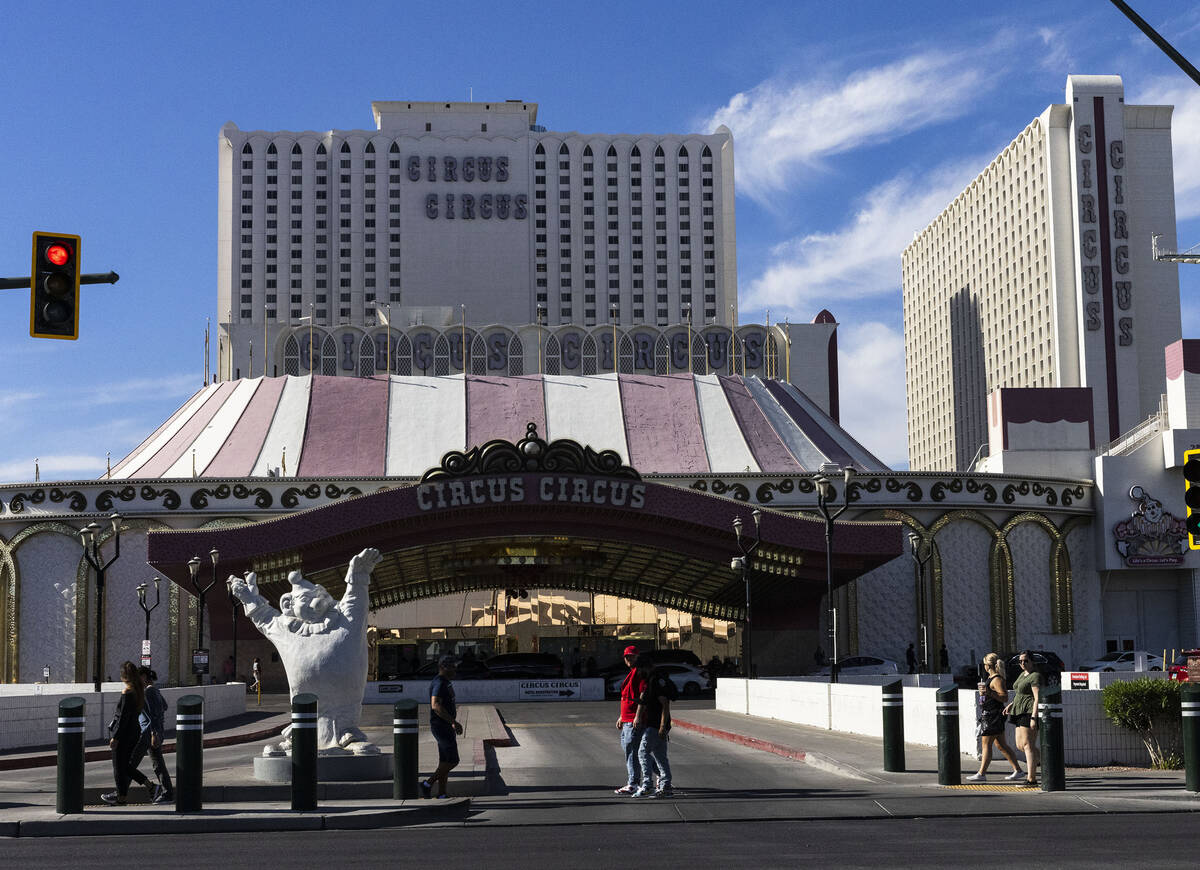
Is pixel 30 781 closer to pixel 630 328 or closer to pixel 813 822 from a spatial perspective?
pixel 813 822

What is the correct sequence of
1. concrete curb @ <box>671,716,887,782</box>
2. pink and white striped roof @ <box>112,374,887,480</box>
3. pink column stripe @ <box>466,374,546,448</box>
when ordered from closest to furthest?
concrete curb @ <box>671,716,887,782</box>, pink and white striped roof @ <box>112,374,887,480</box>, pink column stripe @ <box>466,374,546,448</box>

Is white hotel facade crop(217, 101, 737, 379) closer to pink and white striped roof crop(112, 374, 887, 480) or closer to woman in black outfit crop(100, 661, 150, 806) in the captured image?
pink and white striped roof crop(112, 374, 887, 480)

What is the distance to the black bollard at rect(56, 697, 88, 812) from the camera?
1689 centimetres

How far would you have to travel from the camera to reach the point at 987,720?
19.5 m

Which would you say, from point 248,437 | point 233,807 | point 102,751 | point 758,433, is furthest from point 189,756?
point 758,433

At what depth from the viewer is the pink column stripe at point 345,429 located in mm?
61250

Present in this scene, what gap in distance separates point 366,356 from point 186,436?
20.7m

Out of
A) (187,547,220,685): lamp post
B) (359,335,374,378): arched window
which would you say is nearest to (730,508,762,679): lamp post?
(187,547,220,685): lamp post

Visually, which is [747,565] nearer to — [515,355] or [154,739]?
[154,739]

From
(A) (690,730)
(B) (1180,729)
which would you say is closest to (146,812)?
(B) (1180,729)

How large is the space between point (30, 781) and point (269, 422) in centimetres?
4316

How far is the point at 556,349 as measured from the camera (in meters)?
83.6

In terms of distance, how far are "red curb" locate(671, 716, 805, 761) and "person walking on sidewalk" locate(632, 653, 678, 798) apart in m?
6.23

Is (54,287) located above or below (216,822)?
above
